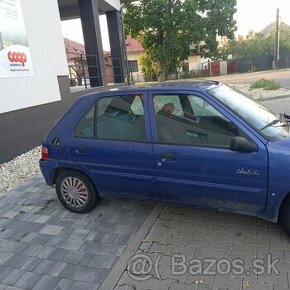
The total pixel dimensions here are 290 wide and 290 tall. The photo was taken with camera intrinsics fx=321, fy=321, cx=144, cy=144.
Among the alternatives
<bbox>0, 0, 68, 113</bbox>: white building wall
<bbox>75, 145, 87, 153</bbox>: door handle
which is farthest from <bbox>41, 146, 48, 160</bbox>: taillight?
<bbox>0, 0, 68, 113</bbox>: white building wall

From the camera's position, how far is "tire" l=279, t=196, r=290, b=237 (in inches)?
115

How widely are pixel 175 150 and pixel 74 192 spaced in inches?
59.8

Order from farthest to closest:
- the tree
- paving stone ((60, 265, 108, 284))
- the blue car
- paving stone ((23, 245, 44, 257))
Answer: the tree < paving stone ((23, 245, 44, 257)) < the blue car < paving stone ((60, 265, 108, 284))

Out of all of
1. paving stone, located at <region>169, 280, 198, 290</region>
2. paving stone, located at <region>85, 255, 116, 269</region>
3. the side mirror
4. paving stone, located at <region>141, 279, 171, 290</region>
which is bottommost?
paving stone, located at <region>169, 280, 198, 290</region>

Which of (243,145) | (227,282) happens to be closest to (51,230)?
(227,282)

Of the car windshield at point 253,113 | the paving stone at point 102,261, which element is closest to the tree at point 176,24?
the car windshield at point 253,113

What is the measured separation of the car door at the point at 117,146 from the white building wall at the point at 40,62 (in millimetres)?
3260

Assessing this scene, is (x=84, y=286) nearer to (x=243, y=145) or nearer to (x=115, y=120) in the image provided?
(x=115, y=120)

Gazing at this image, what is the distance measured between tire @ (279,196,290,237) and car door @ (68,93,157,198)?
4.13ft

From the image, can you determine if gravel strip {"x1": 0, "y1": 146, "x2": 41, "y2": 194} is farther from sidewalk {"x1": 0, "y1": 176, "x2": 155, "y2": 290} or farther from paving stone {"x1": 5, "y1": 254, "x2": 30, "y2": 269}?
paving stone {"x1": 5, "y1": 254, "x2": 30, "y2": 269}

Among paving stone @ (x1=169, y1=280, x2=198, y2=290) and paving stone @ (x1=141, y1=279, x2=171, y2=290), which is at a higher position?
paving stone @ (x1=141, y1=279, x2=171, y2=290)

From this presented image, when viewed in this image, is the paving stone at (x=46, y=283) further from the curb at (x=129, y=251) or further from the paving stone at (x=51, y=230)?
the paving stone at (x=51, y=230)

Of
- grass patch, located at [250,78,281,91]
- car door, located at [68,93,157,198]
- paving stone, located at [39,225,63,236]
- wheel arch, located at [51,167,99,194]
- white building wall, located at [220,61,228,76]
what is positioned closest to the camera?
car door, located at [68,93,157,198]

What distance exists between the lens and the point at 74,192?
3988 mm
